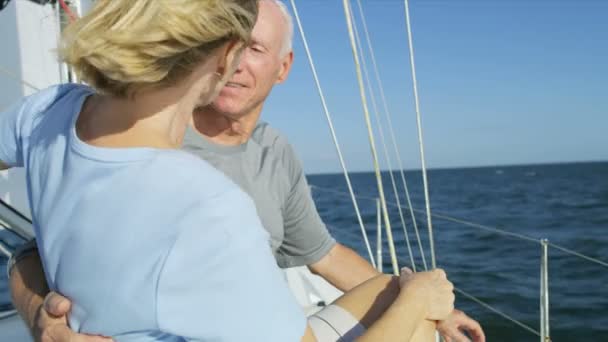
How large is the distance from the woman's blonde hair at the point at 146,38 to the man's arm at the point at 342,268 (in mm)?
871

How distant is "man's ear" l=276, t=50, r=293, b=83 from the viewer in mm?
1240

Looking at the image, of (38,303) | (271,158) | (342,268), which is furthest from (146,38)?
(342,268)

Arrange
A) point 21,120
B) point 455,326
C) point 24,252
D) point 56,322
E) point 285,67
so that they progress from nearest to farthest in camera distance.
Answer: point 56,322
point 21,120
point 24,252
point 455,326
point 285,67

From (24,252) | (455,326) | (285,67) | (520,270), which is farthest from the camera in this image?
(520,270)

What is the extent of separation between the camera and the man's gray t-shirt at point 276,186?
1166 millimetres

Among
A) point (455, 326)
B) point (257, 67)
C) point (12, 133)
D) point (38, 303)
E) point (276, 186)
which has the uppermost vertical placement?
point (257, 67)

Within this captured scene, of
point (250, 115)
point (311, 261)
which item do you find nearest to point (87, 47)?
point (250, 115)

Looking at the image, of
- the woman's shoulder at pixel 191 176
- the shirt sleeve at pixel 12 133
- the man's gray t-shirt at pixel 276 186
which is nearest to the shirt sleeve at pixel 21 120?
the shirt sleeve at pixel 12 133

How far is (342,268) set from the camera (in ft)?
4.33

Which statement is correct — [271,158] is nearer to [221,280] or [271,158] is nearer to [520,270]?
[221,280]

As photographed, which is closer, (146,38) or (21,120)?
(146,38)

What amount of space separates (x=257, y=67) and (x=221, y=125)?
0.14m

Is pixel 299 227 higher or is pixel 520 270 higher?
pixel 299 227

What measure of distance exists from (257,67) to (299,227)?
14.5 inches
